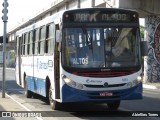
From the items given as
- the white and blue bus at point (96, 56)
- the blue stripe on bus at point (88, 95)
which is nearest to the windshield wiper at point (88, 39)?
the white and blue bus at point (96, 56)

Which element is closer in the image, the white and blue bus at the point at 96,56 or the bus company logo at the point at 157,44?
the white and blue bus at the point at 96,56

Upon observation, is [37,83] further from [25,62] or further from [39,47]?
[25,62]

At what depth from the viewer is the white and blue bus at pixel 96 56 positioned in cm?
1301

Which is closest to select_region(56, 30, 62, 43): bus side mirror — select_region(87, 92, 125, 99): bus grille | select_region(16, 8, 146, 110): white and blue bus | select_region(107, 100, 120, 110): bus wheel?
select_region(16, 8, 146, 110): white and blue bus

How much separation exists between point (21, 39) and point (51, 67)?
23.5ft

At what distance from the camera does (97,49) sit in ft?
43.2

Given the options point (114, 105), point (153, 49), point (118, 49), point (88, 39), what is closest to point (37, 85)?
point (114, 105)

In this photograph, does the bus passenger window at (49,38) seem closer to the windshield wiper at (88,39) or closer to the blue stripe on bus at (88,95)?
the windshield wiper at (88,39)

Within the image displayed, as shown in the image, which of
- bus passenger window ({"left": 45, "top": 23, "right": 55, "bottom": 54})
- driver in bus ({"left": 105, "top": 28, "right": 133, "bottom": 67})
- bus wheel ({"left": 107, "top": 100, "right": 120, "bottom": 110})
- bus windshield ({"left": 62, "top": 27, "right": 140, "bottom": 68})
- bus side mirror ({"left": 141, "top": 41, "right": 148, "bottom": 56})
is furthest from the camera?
bus wheel ({"left": 107, "top": 100, "right": 120, "bottom": 110})

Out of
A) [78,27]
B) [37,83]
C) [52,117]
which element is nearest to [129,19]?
[78,27]

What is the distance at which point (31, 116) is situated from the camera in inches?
512

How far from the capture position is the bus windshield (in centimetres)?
1307

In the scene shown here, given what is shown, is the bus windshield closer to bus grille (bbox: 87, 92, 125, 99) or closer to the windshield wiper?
the windshield wiper

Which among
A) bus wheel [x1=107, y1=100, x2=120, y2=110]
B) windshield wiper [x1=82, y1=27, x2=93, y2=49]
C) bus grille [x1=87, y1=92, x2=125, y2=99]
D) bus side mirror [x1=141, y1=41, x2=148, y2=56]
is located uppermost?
windshield wiper [x1=82, y1=27, x2=93, y2=49]
